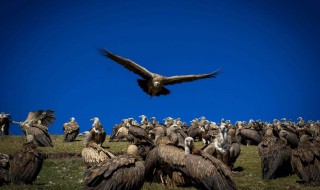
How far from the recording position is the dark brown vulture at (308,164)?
1086 cm

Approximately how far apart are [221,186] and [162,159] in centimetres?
194

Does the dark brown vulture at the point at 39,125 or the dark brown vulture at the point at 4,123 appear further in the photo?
the dark brown vulture at the point at 4,123

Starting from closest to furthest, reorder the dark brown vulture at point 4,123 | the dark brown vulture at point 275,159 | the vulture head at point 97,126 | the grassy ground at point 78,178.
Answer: the grassy ground at point 78,178, the dark brown vulture at point 275,159, the vulture head at point 97,126, the dark brown vulture at point 4,123

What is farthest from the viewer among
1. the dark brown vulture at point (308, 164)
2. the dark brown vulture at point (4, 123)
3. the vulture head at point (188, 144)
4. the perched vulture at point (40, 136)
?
the dark brown vulture at point (4, 123)

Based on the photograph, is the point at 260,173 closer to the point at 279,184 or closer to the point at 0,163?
the point at 279,184

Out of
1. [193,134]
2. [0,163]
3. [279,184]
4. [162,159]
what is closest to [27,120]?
[193,134]

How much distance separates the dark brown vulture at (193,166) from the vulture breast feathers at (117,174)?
1.95m

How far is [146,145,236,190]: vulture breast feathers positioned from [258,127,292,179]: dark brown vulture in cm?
307

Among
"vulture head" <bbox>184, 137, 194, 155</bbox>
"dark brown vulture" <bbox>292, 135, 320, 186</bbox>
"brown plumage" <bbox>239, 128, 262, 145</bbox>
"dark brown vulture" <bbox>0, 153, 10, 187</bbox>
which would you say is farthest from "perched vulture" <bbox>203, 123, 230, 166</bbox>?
"brown plumage" <bbox>239, 128, 262, 145</bbox>

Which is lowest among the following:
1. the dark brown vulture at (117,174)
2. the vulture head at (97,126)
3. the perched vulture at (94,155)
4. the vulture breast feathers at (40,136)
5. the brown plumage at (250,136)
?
the dark brown vulture at (117,174)

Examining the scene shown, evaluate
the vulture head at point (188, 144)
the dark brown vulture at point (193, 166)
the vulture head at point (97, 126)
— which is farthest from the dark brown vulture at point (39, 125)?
the vulture head at point (188, 144)

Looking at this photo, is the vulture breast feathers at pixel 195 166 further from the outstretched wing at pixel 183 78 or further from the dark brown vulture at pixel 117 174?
the outstretched wing at pixel 183 78

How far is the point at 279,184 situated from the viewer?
1130 centimetres

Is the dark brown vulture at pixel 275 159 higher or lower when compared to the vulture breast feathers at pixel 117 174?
higher
